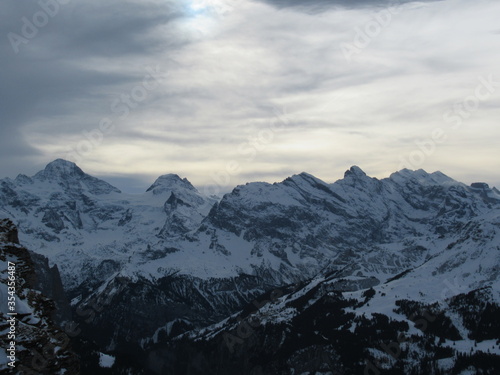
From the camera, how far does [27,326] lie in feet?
194

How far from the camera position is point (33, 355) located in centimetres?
5803

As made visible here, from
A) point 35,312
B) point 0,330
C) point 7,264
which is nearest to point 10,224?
point 7,264

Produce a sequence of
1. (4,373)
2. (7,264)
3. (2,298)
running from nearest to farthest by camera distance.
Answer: (4,373), (2,298), (7,264)

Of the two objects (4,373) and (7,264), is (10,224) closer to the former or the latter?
(7,264)

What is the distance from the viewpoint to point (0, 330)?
5597 centimetres

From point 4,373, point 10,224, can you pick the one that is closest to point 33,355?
point 4,373

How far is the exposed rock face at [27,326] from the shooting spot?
5728 cm

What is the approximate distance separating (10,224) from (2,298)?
36.2 feet

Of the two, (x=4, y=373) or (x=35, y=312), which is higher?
(x=35, y=312)

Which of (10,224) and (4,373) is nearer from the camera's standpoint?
(4,373)

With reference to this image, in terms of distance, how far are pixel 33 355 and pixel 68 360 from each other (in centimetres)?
487

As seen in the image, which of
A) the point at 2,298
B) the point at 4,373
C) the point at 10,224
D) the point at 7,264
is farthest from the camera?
the point at 10,224

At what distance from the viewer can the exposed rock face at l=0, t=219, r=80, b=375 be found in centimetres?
5728

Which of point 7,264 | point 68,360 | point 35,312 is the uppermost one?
point 7,264
